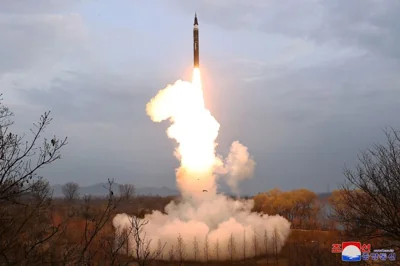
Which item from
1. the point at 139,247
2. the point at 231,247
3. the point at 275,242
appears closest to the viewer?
the point at 139,247

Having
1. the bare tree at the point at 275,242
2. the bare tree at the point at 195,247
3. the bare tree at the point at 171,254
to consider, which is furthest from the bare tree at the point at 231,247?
the bare tree at the point at 171,254

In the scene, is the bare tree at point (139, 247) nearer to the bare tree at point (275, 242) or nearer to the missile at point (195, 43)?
the missile at point (195, 43)

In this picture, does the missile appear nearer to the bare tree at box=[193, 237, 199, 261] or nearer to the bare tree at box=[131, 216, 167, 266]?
the bare tree at box=[193, 237, 199, 261]

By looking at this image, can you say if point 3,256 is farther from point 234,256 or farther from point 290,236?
point 290,236

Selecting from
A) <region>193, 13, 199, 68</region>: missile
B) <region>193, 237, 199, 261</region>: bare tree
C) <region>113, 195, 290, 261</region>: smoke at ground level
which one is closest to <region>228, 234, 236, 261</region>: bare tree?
<region>113, 195, 290, 261</region>: smoke at ground level

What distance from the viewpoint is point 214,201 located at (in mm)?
56812

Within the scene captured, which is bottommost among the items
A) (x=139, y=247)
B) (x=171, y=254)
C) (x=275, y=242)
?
(x=171, y=254)

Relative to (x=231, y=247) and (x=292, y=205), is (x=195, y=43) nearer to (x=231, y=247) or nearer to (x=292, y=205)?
(x=231, y=247)

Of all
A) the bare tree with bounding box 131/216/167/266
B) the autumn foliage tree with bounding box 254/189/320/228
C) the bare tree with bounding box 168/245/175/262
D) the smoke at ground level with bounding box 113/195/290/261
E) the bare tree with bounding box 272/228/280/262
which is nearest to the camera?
the bare tree with bounding box 131/216/167/266

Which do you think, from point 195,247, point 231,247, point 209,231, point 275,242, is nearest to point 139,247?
point 195,247

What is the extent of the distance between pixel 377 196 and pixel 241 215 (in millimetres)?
46213

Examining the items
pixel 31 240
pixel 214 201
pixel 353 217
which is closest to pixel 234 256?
pixel 214 201

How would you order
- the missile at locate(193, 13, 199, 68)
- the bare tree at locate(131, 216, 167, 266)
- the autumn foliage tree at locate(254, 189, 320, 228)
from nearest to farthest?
the bare tree at locate(131, 216, 167, 266), the missile at locate(193, 13, 199, 68), the autumn foliage tree at locate(254, 189, 320, 228)

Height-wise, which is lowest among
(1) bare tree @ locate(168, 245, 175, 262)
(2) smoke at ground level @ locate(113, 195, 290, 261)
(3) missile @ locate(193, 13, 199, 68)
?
(1) bare tree @ locate(168, 245, 175, 262)
